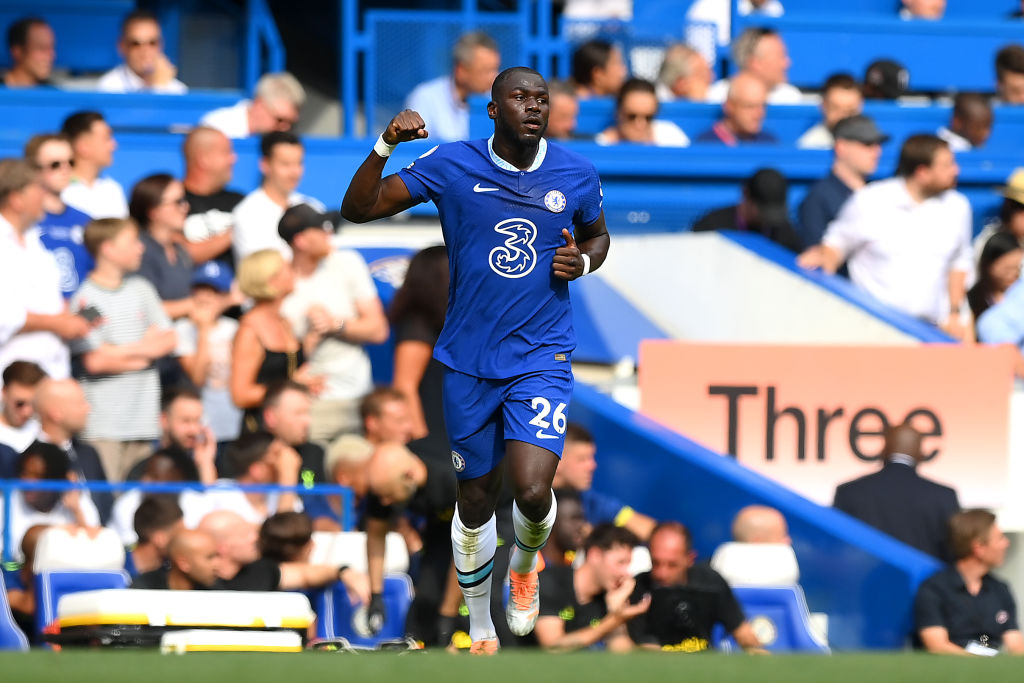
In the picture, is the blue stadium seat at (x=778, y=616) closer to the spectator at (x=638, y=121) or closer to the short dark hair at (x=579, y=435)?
the short dark hair at (x=579, y=435)

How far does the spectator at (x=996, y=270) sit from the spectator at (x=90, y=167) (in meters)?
5.12

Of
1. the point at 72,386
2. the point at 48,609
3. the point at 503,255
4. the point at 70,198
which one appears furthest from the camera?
the point at 70,198

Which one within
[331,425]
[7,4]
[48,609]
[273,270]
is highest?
[7,4]

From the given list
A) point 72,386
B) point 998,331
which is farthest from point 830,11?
point 72,386

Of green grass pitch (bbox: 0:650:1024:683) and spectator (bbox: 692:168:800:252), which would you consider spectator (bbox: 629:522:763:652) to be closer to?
green grass pitch (bbox: 0:650:1024:683)

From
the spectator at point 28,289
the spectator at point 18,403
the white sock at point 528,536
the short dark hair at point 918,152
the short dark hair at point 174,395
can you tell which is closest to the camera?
the white sock at point 528,536

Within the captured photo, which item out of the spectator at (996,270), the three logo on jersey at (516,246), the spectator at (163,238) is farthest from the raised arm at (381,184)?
the spectator at (996,270)

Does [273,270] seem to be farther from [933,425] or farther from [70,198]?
[933,425]

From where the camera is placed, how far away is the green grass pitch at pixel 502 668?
3.46m

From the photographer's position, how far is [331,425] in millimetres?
8625

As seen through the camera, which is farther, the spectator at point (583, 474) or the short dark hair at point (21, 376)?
the short dark hair at point (21, 376)

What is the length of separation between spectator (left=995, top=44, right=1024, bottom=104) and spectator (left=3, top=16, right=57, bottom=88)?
691 cm

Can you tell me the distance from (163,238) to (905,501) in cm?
408

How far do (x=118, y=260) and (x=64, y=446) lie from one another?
1048 mm
